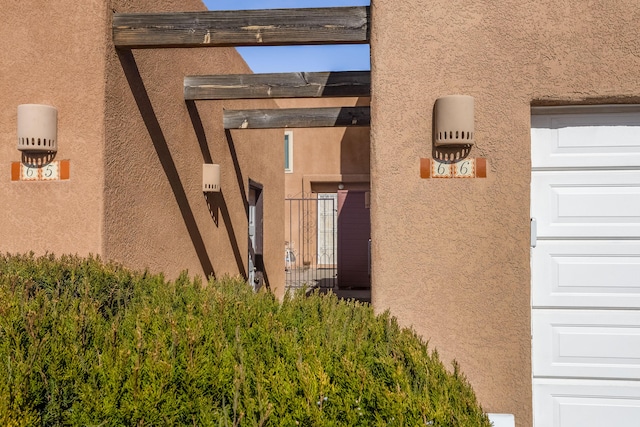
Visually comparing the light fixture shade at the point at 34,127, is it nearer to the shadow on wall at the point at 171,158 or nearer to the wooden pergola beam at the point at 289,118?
the shadow on wall at the point at 171,158

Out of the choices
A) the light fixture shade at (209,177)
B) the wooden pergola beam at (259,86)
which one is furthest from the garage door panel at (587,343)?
the light fixture shade at (209,177)

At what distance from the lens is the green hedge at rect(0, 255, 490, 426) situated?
172cm

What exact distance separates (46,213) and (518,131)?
354cm

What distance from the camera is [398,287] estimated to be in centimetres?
353

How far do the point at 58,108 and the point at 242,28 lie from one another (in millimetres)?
1554

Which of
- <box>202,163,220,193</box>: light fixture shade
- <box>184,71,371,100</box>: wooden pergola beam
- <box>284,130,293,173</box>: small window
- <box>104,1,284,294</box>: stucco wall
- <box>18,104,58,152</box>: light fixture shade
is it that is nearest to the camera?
<box>18,104,58,152</box>: light fixture shade

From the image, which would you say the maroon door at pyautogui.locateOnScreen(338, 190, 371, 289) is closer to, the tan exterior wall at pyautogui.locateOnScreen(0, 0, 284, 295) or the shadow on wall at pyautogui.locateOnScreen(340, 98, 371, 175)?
the shadow on wall at pyautogui.locateOnScreen(340, 98, 371, 175)

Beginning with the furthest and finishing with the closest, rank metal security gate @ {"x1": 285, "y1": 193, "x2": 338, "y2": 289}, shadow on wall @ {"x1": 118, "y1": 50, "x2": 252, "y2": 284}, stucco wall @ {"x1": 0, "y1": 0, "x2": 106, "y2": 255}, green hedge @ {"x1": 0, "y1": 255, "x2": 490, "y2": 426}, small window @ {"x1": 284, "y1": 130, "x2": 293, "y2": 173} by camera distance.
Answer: small window @ {"x1": 284, "y1": 130, "x2": 293, "y2": 173}, metal security gate @ {"x1": 285, "y1": 193, "x2": 338, "y2": 289}, shadow on wall @ {"x1": 118, "y1": 50, "x2": 252, "y2": 284}, stucco wall @ {"x1": 0, "y1": 0, "x2": 106, "y2": 255}, green hedge @ {"x1": 0, "y1": 255, "x2": 490, "y2": 426}

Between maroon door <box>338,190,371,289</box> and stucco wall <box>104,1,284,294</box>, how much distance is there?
5.59m

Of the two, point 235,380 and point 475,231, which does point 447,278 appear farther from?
point 235,380

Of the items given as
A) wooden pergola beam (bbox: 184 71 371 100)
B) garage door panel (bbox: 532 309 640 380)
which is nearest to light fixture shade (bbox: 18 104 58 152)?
wooden pergola beam (bbox: 184 71 371 100)

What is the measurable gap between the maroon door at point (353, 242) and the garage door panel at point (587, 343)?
32.3 feet

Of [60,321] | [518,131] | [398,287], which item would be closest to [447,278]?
[398,287]

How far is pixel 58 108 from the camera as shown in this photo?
4.05 metres
